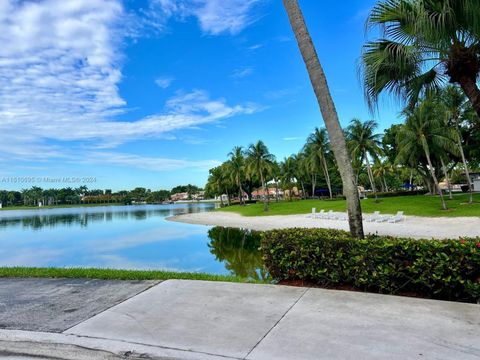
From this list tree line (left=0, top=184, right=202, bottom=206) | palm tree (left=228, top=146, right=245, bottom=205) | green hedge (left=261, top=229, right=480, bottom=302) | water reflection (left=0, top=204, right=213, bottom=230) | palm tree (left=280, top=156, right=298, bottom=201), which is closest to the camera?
green hedge (left=261, top=229, right=480, bottom=302)

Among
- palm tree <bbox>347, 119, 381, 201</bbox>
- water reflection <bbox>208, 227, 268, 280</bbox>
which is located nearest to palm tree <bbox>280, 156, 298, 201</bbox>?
palm tree <bbox>347, 119, 381, 201</bbox>

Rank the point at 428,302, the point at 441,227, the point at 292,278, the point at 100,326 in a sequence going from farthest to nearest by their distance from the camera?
the point at 441,227
the point at 292,278
the point at 428,302
the point at 100,326

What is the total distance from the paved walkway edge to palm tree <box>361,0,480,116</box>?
6669mm

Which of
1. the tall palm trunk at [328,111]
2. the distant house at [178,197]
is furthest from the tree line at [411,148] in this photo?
the distant house at [178,197]

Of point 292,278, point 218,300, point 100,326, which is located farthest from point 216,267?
point 100,326

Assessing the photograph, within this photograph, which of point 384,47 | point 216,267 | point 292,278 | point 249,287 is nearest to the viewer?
point 249,287

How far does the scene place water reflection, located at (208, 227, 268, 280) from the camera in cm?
1161

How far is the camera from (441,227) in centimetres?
1888

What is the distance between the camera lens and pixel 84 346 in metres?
3.58

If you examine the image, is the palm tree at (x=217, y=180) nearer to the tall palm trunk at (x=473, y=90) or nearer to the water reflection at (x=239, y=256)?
the water reflection at (x=239, y=256)

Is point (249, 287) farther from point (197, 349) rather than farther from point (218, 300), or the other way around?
point (197, 349)

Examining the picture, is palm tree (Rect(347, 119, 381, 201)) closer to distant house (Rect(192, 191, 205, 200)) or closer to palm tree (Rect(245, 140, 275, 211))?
palm tree (Rect(245, 140, 275, 211))

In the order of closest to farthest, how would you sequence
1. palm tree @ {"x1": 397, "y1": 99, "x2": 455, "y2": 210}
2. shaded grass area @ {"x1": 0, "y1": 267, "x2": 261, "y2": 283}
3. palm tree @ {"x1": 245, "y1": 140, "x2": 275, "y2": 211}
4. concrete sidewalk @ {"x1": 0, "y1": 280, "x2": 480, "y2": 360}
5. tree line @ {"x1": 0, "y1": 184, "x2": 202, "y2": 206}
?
concrete sidewalk @ {"x1": 0, "y1": 280, "x2": 480, "y2": 360}, shaded grass area @ {"x1": 0, "y1": 267, "x2": 261, "y2": 283}, palm tree @ {"x1": 397, "y1": 99, "x2": 455, "y2": 210}, palm tree @ {"x1": 245, "y1": 140, "x2": 275, "y2": 211}, tree line @ {"x1": 0, "y1": 184, "x2": 202, "y2": 206}

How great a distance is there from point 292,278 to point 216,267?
24.9ft
